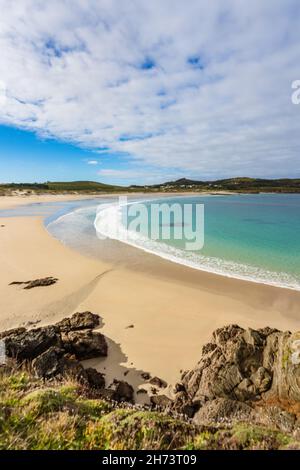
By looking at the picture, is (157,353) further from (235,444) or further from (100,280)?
(100,280)

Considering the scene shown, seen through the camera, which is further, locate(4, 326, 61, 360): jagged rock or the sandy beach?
the sandy beach

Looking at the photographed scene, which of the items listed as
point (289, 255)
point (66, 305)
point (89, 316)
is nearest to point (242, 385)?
point (89, 316)

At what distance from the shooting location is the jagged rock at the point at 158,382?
5785 mm

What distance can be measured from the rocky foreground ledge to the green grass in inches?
37.4

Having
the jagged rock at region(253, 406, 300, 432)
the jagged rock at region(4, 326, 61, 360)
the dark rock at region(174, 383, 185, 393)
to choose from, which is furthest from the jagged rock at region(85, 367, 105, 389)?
the jagged rock at region(253, 406, 300, 432)

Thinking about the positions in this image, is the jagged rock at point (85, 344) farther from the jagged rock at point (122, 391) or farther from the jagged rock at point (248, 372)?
the jagged rock at point (248, 372)

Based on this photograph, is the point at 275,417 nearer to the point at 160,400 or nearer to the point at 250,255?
the point at 160,400

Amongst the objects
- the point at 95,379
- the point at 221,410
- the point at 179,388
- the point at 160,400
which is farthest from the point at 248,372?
the point at 95,379

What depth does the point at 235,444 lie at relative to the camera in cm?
289

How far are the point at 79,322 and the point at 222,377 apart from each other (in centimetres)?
484

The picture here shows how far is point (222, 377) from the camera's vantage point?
513 centimetres

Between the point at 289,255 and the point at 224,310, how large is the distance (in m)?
9.54

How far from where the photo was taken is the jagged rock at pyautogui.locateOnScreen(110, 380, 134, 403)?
5.18 meters

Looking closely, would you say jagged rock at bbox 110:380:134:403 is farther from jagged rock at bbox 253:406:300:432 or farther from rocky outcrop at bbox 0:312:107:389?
jagged rock at bbox 253:406:300:432
